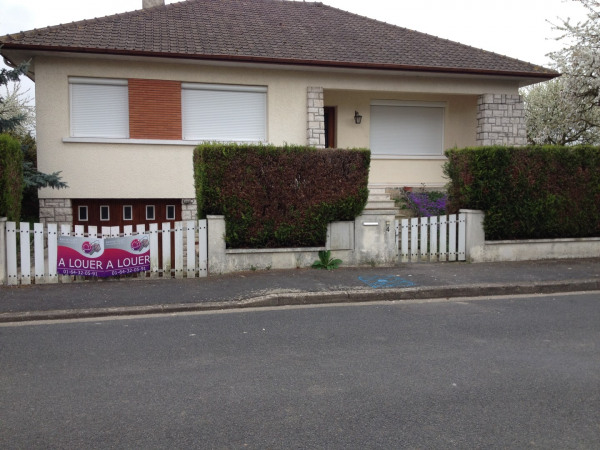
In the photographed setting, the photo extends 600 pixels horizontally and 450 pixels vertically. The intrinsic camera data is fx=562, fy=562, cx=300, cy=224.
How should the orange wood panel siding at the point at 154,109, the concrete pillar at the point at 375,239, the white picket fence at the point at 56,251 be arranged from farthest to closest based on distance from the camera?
the orange wood panel siding at the point at 154,109 < the concrete pillar at the point at 375,239 < the white picket fence at the point at 56,251

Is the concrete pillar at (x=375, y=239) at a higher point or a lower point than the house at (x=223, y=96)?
lower

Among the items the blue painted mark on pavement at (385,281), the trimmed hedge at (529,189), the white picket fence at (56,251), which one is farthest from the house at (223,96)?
the blue painted mark on pavement at (385,281)

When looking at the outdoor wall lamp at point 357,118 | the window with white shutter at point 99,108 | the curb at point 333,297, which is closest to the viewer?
the curb at point 333,297

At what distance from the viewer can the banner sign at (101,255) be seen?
9.05m

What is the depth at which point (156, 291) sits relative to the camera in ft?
27.8

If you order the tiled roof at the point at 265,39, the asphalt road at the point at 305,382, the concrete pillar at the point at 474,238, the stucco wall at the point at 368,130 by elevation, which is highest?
the tiled roof at the point at 265,39

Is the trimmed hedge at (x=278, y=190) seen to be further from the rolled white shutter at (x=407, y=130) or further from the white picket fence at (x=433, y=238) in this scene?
the rolled white shutter at (x=407, y=130)

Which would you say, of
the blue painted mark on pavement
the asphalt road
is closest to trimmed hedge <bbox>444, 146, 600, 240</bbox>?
the blue painted mark on pavement

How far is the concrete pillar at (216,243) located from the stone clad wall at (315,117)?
18.4 feet

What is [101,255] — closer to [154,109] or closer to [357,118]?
[154,109]

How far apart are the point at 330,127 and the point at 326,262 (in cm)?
718

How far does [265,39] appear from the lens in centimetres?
1525

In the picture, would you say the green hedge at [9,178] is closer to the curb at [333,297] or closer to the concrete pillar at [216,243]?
the curb at [333,297]

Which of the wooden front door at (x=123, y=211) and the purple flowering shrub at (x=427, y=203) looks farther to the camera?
the purple flowering shrub at (x=427, y=203)
